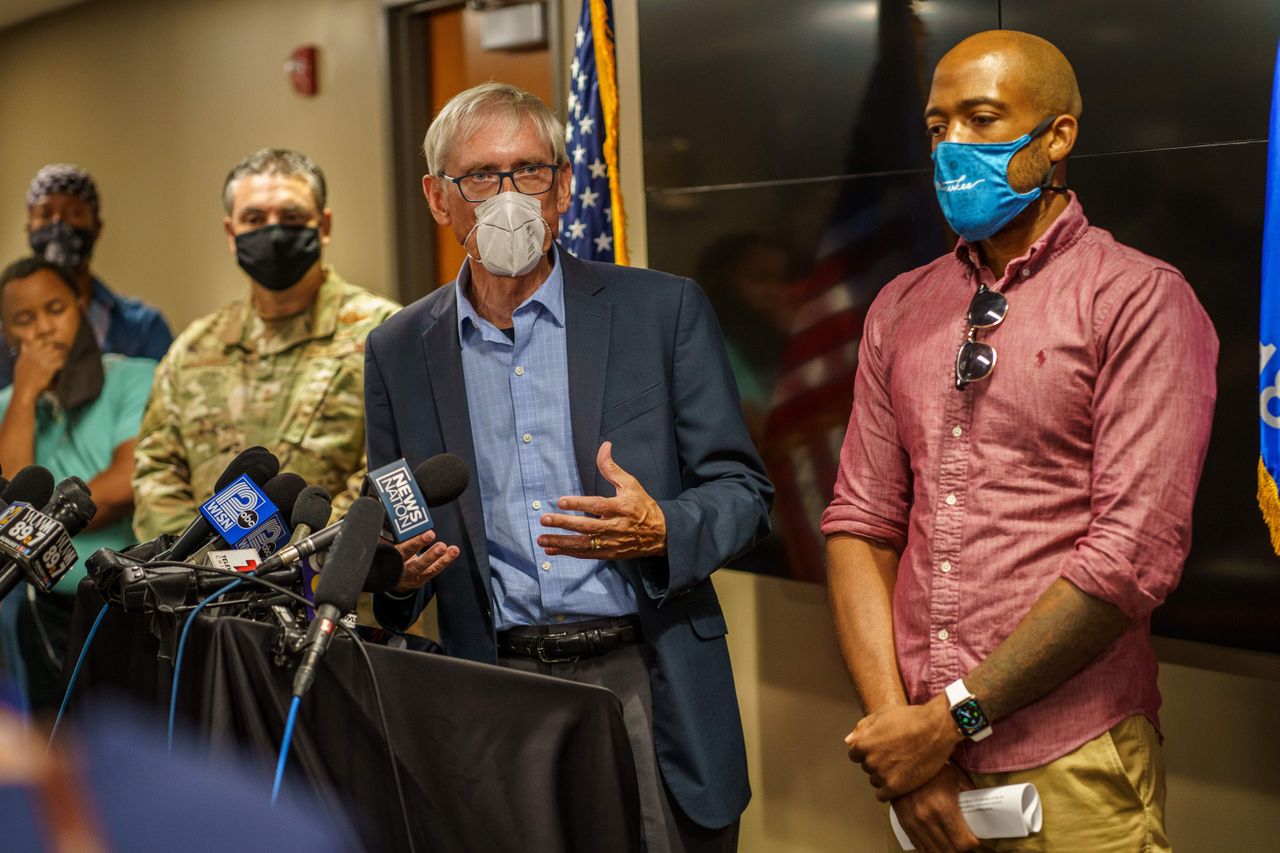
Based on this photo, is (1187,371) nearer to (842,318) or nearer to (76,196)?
(842,318)

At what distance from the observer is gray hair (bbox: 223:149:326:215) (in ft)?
11.8

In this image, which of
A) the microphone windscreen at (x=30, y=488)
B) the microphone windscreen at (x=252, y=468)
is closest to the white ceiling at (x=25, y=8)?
the microphone windscreen at (x=30, y=488)

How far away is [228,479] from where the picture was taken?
5.68 feet

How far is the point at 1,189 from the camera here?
6816 mm

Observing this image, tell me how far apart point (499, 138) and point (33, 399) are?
2646 millimetres

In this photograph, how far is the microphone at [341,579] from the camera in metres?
1.28

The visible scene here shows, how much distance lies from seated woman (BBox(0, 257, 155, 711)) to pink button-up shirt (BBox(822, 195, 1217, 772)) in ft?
9.03

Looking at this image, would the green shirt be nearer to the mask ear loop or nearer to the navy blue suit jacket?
the navy blue suit jacket

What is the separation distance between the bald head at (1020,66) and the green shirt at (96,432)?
298 centimetres

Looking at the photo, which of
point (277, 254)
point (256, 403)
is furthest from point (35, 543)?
point (277, 254)

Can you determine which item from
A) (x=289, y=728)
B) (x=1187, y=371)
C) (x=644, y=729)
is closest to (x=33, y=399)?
(x=644, y=729)

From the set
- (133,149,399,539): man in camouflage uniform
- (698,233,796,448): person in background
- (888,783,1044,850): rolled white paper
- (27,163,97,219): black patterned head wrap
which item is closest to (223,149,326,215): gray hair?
(133,149,399,539): man in camouflage uniform

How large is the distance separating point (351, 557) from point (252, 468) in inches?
17.8

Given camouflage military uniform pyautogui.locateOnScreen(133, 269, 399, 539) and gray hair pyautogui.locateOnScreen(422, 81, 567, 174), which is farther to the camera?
camouflage military uniform pyautogui.locateOnScreen(133, 269, 399, 539)
